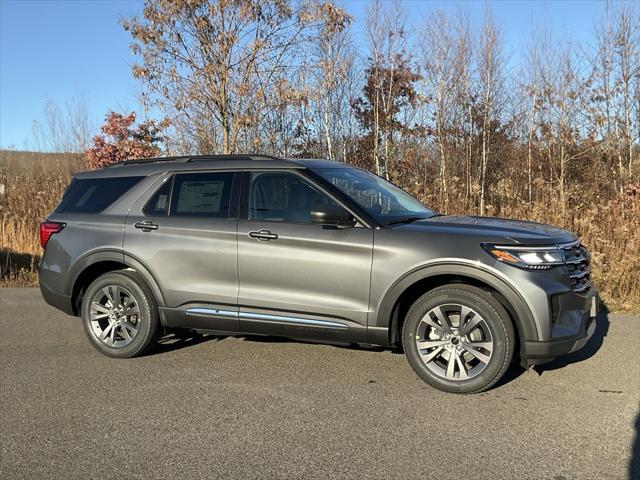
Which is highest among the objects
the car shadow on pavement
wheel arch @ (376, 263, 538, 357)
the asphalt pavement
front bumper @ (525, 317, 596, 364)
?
wheel arch @ (376, 263, 538, 357)

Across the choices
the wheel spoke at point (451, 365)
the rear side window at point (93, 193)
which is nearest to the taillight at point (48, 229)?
the rear side window at point (93, 193)

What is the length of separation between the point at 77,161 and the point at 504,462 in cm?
1429

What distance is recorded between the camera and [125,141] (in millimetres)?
13195

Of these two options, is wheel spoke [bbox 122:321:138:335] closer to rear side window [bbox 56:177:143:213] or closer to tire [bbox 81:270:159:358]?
tire [bbox 81:270:159:358]

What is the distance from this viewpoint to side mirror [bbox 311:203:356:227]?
4.47 m

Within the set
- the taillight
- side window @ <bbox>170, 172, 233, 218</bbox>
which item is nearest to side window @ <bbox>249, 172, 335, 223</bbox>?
side window @ <bbox>170, 172, 233, 218</bbox>

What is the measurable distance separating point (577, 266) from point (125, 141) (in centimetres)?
1131

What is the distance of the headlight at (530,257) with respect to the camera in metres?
4.07

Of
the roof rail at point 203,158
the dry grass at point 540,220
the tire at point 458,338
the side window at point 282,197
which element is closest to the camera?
the tire at point 458,338

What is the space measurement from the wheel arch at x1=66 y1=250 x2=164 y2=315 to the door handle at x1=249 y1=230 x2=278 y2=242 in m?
1.10

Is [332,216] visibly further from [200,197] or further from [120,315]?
[120,315]

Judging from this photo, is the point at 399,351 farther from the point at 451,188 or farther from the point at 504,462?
the point at 451,188

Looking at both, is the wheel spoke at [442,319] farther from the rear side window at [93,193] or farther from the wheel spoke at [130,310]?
the rear side window at [93,193]

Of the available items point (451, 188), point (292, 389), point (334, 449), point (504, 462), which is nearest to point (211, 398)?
point (292, 389)
